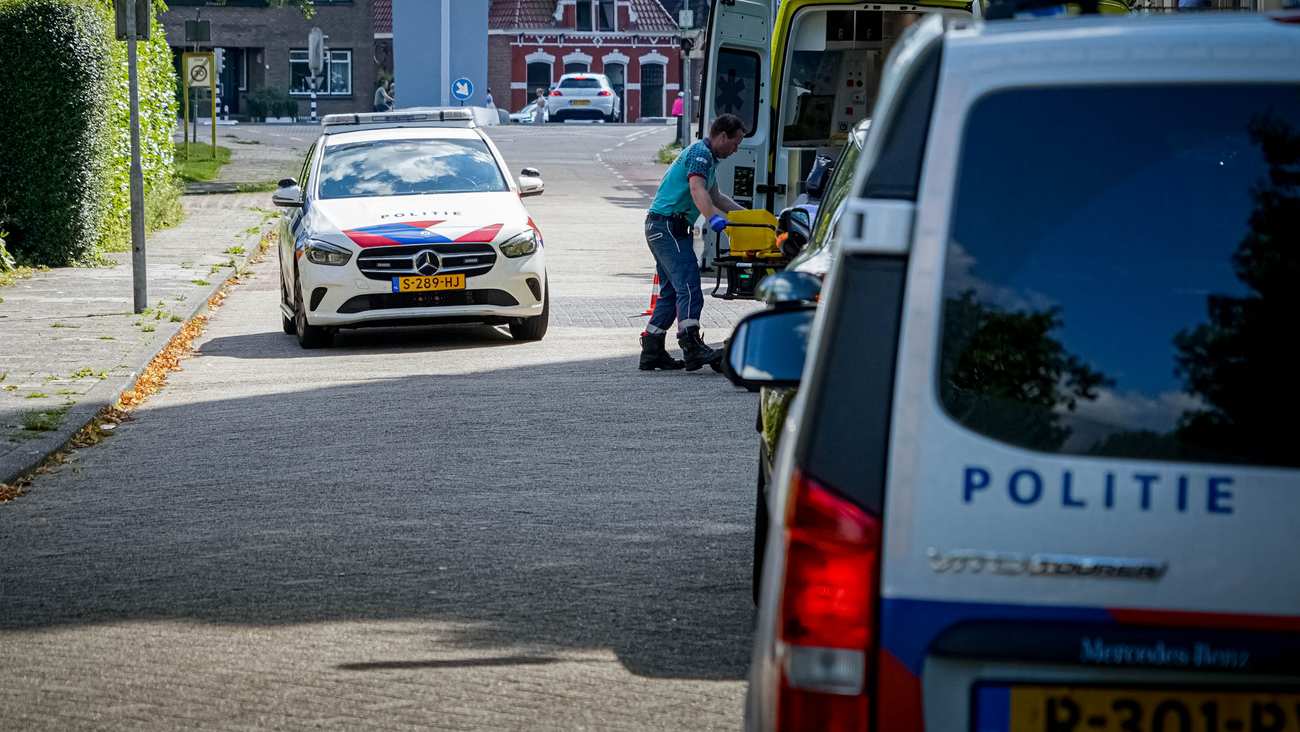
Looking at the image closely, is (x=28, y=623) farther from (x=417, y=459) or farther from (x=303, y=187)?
(x=303, y=187)

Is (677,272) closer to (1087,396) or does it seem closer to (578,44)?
(1087,396)

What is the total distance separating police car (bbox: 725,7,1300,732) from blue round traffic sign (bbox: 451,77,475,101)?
24366 mm

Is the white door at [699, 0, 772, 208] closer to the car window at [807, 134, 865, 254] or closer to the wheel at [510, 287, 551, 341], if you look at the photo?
the wheel at [510, 287, 551, 341]

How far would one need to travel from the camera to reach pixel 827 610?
306 cm

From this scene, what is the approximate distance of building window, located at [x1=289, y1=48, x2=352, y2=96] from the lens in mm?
81625

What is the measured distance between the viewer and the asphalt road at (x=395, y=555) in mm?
5613

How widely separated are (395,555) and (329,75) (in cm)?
7692

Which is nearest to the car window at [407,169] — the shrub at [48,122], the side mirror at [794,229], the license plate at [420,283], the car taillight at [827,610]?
the license plate at [420,283]

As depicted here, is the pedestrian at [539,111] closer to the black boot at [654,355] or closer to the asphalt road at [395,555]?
the asphalt road at [395,555]

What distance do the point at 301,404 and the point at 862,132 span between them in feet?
16.8

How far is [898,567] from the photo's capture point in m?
2.98

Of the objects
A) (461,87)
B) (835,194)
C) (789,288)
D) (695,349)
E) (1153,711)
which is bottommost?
(695,349)

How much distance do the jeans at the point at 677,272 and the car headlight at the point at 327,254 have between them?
105 inches

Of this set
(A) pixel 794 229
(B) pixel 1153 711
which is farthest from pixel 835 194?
(B) pixel 1153 711
